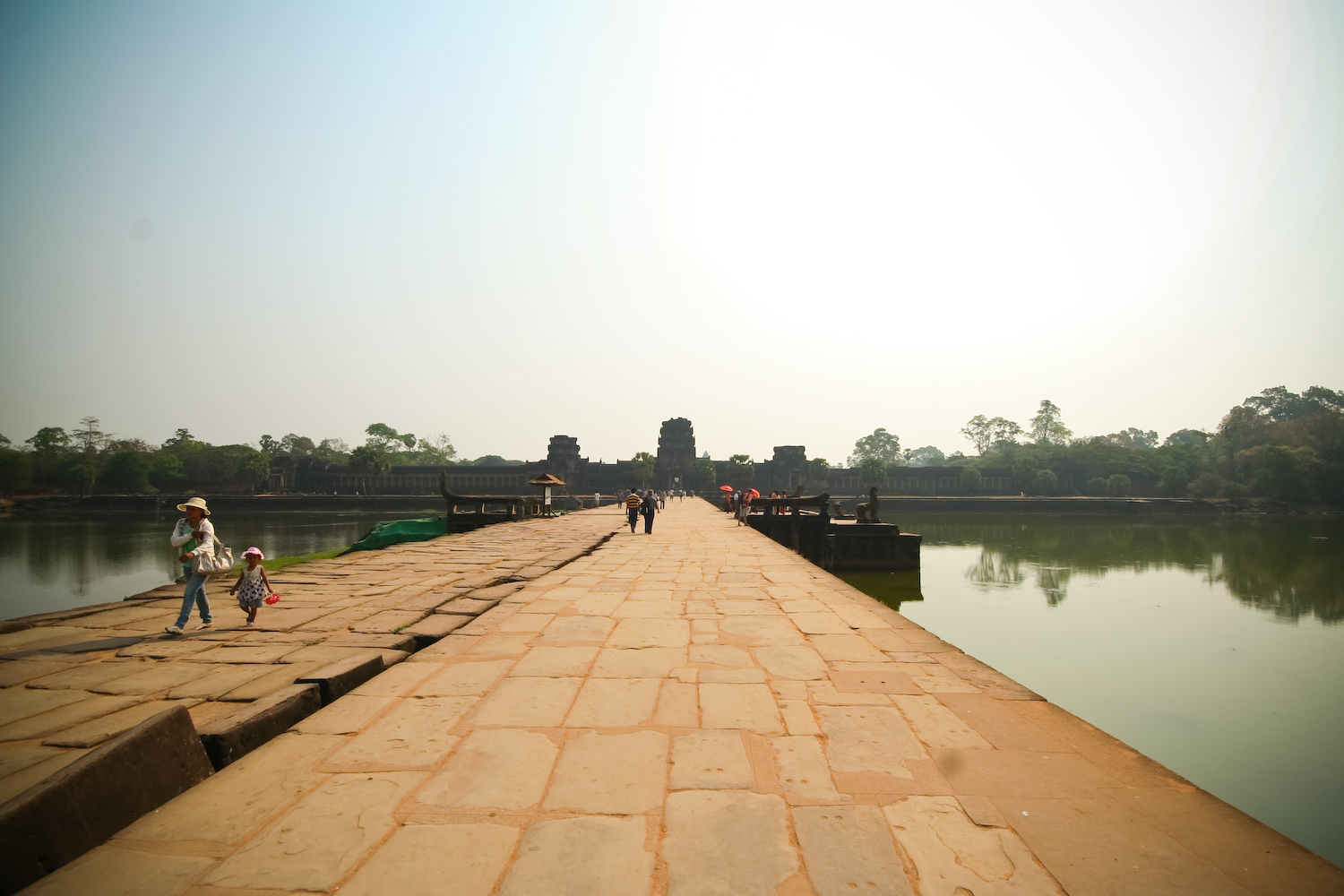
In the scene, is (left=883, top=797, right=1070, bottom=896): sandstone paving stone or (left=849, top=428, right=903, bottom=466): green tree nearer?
(left=883, top=797, right=1070, bottom=896): sandstone paving stone

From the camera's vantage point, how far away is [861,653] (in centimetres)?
406

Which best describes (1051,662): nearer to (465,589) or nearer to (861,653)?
(861,653)

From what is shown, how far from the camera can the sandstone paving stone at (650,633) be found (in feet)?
13.8

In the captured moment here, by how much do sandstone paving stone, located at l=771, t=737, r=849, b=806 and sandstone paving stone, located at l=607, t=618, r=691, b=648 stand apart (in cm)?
162

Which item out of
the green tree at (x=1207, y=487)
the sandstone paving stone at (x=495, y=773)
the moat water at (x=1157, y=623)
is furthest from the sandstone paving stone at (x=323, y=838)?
the green tree at (x=1207, y=487)

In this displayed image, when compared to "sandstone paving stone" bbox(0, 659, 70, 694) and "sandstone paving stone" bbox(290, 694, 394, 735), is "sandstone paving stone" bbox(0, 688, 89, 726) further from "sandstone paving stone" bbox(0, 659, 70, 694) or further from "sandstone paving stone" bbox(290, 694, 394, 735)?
"sandstone paving stone" bbox(290, 694, 394, 735)

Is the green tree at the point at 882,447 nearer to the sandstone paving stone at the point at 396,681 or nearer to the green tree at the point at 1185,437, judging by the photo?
the green tree at the point at 1185,437

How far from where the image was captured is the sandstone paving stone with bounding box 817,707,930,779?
8.01 ft

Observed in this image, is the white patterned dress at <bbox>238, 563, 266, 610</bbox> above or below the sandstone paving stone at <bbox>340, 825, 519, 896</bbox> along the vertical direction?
above

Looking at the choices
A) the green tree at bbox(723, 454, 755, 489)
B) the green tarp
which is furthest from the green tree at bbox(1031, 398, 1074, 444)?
the green tarp

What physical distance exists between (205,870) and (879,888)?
6.01 ft

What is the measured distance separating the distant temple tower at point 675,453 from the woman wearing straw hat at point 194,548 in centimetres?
5562

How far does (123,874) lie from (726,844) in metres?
1.65

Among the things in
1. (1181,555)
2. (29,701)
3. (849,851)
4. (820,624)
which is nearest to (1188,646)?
(820,624)
